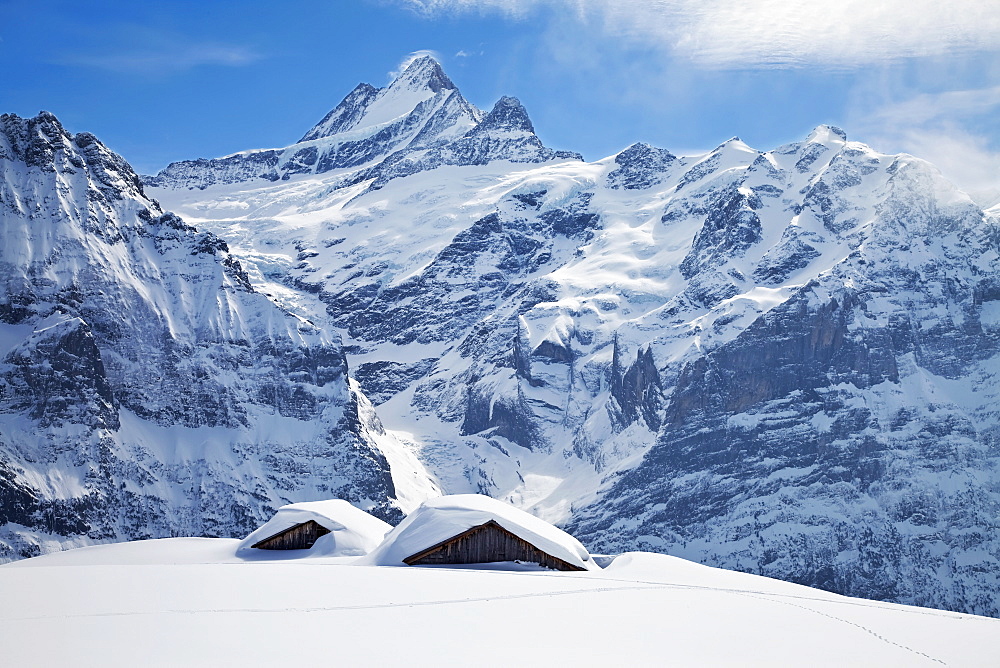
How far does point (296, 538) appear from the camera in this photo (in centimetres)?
5619

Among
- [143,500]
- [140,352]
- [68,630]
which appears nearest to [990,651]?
[68,630]

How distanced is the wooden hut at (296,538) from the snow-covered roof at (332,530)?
198 mm

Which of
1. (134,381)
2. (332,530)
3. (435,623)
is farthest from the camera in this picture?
(134,381)

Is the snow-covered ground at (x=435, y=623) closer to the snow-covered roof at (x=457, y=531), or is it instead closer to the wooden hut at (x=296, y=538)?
the snow-covered roof at (x=457, y=531)

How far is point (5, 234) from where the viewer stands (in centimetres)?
16688

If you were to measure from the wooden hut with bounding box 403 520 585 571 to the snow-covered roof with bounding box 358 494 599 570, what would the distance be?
0.69 ft

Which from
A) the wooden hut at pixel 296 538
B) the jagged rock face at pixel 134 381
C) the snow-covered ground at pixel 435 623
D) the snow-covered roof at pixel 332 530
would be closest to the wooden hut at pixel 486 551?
the snow-covered ground at pixel 435 623

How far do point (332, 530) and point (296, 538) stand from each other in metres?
1.96

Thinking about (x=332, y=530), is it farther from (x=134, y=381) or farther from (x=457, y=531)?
(x=134, y=381)

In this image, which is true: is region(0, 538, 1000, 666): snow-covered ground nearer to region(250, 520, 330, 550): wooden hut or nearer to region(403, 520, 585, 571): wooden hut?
region(403, 520, 585, 571): wooden hut

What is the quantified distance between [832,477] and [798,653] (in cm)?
17592

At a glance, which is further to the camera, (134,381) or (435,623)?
(134,381)

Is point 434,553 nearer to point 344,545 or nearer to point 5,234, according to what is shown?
point 344,545

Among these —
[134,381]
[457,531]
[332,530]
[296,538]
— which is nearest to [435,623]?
[457,531]
